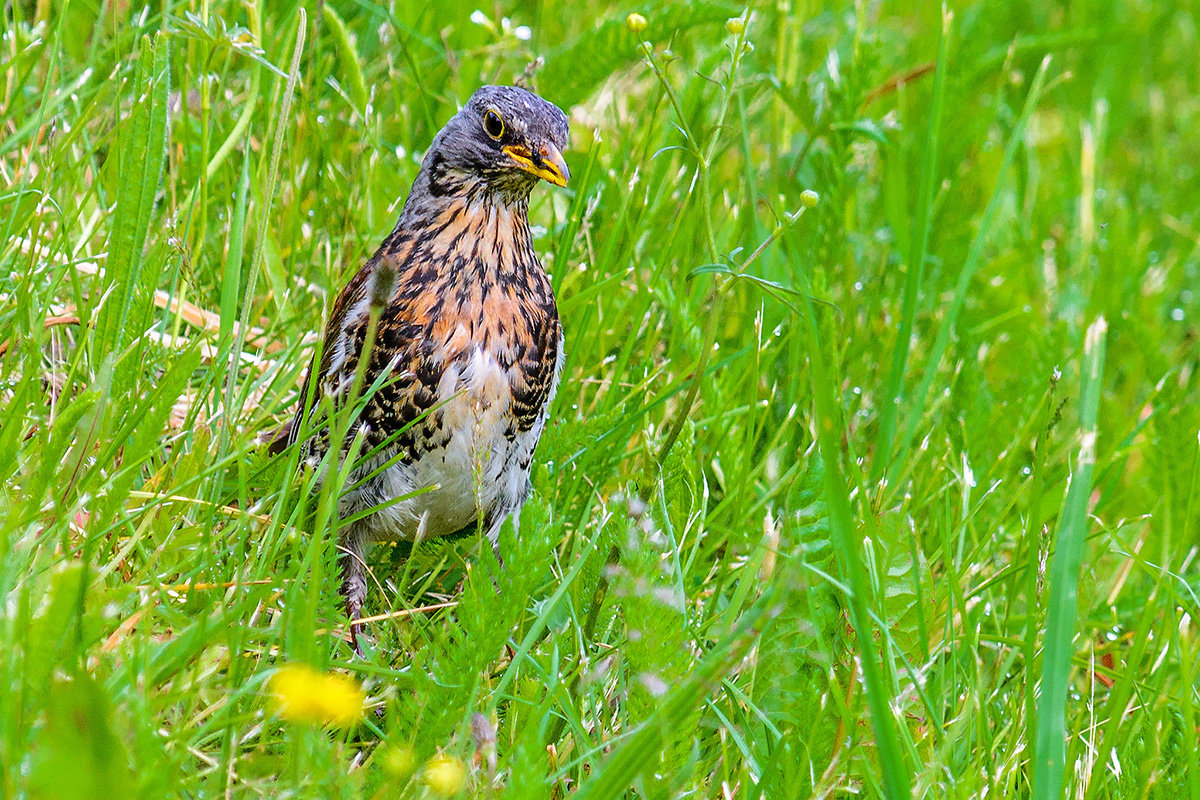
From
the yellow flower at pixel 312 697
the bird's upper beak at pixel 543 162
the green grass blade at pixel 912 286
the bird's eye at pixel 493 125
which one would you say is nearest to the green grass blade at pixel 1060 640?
the yellow flower at pixel 312 697

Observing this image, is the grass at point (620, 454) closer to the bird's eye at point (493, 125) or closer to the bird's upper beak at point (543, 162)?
the bird's upper beak at point (543, 162)

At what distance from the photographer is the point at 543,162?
3.38 meters

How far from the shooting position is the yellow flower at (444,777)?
1.87 meters

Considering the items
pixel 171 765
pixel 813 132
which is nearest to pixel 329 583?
pixel 171 765

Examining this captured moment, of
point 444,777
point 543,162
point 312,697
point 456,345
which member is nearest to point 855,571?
point 444,777

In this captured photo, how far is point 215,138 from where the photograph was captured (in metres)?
4.30

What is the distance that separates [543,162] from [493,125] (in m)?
0.20

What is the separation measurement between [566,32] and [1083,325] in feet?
8.87

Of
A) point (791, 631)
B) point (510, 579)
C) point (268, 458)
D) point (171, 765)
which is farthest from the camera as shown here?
point (268, 458)

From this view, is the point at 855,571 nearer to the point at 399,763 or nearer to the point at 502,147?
the point at 399,763

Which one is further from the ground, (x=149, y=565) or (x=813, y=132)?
(x=813, y=132)

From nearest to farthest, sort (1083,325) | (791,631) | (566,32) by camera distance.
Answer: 1. (791,631)
2. (1083,325)
3. (566,32)

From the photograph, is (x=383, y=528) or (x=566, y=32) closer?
(x=383, y=528)

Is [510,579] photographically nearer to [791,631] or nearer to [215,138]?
[791,631]
